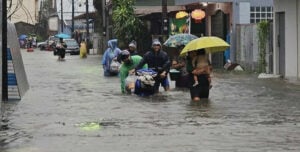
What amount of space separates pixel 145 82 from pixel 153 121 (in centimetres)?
489

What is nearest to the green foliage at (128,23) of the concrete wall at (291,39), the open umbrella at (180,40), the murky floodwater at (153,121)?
the concrete wall at (291,39)

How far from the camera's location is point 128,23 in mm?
41375

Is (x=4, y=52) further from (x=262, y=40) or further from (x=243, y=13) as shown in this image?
(x=243, y=13)

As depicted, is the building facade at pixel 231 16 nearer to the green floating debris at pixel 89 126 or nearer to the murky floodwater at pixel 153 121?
the murky floodwater at pixel 153 121

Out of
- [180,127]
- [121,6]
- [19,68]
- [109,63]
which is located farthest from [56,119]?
[121,6]

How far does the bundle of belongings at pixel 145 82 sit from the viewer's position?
16.8m

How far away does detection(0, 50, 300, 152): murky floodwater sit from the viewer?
9.48 metres

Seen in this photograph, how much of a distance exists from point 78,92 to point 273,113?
22.4ft

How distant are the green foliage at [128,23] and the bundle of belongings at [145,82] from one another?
24.4 m

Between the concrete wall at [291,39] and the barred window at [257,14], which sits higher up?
the barred window at [257,14]

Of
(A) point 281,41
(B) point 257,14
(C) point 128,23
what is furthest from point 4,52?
(C) point 128,23

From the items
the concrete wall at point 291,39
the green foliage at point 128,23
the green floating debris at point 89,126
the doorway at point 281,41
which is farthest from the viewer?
the green foliage at point 128,23

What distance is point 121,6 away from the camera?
42.2m

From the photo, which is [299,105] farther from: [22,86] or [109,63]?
[109,63]
